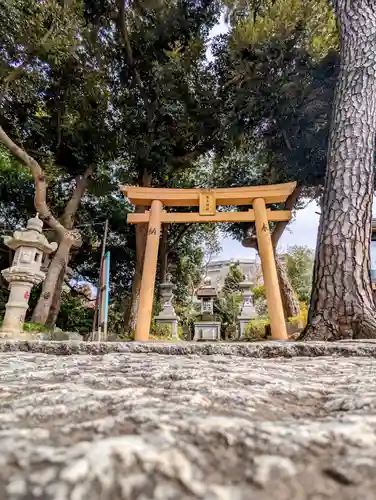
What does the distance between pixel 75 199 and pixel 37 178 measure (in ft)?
4.85

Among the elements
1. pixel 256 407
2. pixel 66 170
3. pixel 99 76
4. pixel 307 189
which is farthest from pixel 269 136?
pixel 256 407

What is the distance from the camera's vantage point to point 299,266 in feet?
44.6

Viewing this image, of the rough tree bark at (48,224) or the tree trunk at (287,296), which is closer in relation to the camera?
the rough tree bark at (48,224)

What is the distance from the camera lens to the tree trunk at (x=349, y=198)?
2.70m

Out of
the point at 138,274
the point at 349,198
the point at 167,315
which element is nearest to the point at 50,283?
the point at 138,274

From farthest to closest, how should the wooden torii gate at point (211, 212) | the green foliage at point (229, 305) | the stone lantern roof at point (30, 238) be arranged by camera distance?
the green foliage at point (229, 305), the stone lantern roof at point (30, 238), the wooden torii gate at point (211, 212)

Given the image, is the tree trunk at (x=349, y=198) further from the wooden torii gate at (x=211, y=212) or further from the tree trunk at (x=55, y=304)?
the tree trunk at (x=55, y=304)

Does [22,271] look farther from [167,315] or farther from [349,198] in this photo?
[349,198]

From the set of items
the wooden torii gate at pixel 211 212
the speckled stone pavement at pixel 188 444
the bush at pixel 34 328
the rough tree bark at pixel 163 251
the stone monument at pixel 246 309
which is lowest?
the speckled stone pavement at pixel 188 444

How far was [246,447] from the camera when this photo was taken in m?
0.28

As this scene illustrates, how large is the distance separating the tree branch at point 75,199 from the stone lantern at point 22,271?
6.78ft

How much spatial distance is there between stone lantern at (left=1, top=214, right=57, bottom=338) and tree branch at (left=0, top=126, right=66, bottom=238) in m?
1.19

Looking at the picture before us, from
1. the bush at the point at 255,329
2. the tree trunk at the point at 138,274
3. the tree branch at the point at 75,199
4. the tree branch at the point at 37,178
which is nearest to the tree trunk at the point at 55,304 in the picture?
the tree branch at the point at 37,178

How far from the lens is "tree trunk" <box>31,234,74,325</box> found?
661 cm
